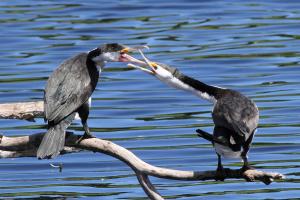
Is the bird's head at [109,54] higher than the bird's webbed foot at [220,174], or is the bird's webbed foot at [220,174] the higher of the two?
the bird's head at [109,54]

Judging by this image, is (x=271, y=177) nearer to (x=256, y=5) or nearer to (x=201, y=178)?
(x=201, y=178)

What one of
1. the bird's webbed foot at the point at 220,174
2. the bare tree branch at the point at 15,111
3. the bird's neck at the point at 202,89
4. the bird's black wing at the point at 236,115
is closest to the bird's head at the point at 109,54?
the bird's neck at the point at 202,89

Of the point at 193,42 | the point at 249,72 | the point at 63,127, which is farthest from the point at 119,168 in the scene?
the point at 193,42

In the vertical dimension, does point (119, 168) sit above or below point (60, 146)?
below

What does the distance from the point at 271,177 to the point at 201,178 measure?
28.5 inches

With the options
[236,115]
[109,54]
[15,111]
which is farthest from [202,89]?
[15,111]

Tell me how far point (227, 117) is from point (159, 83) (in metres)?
9.68

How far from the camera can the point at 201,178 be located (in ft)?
30.3

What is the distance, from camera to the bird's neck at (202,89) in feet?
33.7

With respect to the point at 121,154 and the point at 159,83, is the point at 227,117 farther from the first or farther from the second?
the point at 159,83

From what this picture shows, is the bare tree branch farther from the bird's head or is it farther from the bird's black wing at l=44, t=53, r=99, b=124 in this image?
the bird's head

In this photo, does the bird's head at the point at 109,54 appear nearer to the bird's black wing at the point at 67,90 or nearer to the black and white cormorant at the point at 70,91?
the black and white cormorant at the point at 70,91

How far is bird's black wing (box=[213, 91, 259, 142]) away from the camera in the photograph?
9.50 meters

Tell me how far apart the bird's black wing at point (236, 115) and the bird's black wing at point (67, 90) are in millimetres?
1403
